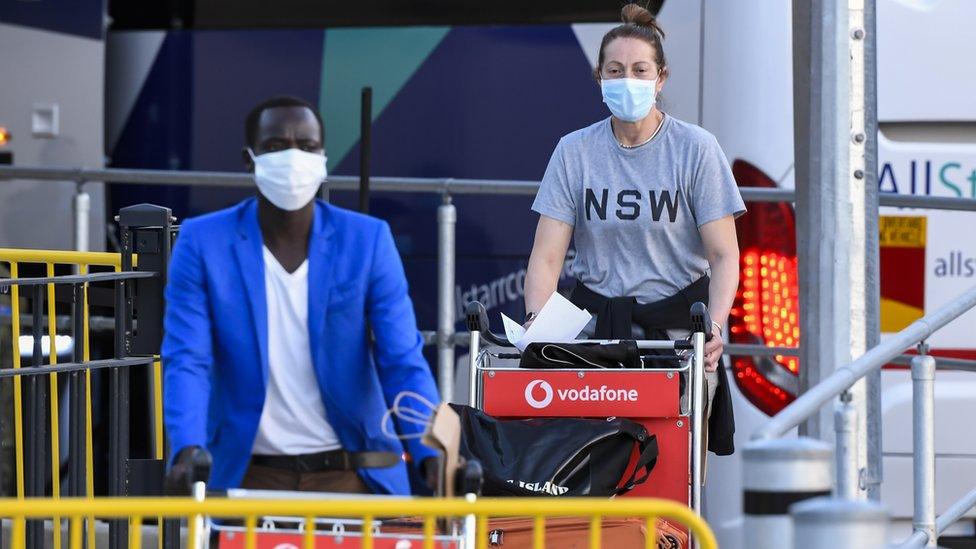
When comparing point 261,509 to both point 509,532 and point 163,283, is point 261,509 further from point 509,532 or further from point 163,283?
point 163,283

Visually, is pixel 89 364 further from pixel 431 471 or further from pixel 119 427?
pixel 431 471

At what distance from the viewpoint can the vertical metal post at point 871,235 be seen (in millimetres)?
5043

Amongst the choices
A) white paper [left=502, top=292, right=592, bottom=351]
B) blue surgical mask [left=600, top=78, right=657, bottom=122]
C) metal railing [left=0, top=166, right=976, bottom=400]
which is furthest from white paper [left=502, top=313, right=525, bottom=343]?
metal railing [left=0, top=166, right=976, bottom=400]

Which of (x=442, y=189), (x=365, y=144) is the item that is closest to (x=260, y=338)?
(x=365, y=144)

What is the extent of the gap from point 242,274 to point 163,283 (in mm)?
1593

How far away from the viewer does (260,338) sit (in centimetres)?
402

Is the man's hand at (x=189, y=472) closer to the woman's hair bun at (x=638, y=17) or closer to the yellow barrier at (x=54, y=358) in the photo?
the yellow barrier at (x=54, y=358)

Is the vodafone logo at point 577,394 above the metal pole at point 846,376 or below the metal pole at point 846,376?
below

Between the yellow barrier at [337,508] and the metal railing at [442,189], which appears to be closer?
the yellow barrier at [337,508]

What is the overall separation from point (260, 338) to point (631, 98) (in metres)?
1.83

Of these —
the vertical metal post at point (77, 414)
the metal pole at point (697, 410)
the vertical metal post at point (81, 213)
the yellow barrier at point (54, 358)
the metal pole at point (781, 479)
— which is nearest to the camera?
the metal pole at point (781, 479)

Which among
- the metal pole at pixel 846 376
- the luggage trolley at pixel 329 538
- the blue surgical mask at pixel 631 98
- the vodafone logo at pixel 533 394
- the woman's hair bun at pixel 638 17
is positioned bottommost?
the luggage trolley at pixel 329 538

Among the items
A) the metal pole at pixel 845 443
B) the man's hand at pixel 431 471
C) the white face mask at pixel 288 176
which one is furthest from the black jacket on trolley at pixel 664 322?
the white face mask at pixel 288 176

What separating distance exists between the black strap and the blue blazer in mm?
1073
